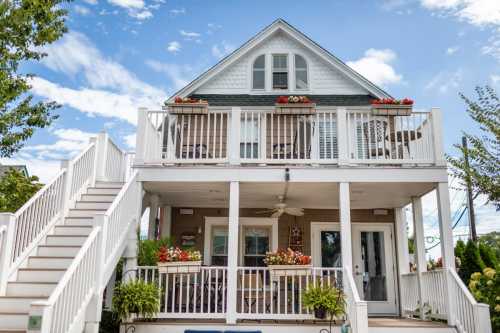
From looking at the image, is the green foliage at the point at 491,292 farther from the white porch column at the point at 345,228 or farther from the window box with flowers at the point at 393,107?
the window box with flowers at the point at 393,107

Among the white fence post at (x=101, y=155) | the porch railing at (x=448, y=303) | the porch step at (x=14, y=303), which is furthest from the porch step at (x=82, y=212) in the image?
the porch railing at (x=448, y=303)

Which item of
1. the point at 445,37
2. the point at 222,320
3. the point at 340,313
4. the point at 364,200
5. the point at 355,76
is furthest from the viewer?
the point at 445,37

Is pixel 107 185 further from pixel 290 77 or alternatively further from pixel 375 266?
pixel 375 266

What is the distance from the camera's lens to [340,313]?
646cm

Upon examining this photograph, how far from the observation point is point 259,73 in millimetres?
11570

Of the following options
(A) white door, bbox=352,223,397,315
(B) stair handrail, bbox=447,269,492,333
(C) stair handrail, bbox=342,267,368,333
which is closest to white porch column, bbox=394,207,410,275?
(A) white door, bbox=352,223,397,315

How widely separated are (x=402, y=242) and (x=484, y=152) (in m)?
3.44

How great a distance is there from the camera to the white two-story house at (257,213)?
5922 mm

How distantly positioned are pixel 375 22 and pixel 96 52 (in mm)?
9699

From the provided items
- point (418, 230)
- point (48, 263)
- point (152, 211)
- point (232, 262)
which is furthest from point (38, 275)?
point (418, 230)

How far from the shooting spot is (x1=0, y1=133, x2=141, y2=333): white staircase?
4.79m

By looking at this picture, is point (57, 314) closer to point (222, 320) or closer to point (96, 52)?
point (222, 320)

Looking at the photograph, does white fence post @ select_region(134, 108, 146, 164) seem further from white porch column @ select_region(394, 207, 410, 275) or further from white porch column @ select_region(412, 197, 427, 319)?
white porch column @ select_region(394, 207, 410, 275)

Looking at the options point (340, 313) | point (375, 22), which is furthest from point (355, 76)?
point (340, 313)
